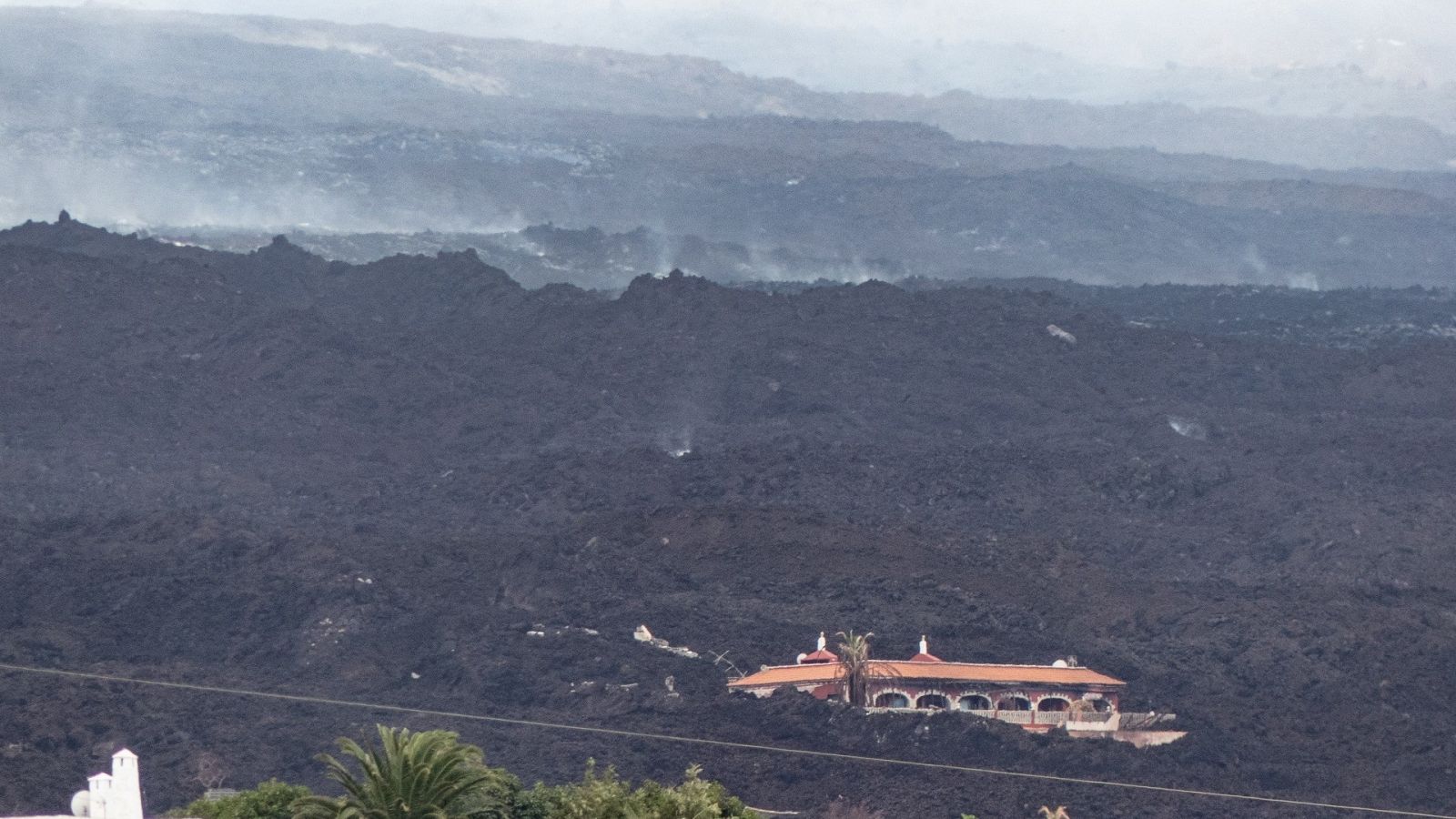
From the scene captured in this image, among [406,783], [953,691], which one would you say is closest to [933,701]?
[953,691]

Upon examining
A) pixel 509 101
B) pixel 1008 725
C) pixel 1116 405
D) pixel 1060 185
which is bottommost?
pixel 1008 725

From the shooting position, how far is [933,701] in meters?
52.3

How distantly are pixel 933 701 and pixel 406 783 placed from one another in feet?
90.8

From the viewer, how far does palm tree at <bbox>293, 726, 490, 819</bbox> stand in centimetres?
2545

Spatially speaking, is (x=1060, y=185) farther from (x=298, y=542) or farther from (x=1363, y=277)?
(x=298, y=542)

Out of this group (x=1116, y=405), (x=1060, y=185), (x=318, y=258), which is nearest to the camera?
(x=1116, y=405)

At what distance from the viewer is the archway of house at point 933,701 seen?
52125mm

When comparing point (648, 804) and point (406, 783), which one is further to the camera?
point (406, 783)

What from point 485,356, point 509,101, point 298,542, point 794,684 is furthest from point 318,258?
point 509,101

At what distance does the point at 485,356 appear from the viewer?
93.4 metres

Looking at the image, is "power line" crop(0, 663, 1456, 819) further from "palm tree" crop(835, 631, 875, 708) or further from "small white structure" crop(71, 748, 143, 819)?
"small white structure" crop(71, 748, 143, 819)

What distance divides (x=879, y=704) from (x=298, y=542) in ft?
57.9

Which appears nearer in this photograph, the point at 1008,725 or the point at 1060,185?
the point at 1008,725

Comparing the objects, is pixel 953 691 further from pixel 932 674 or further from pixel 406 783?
pixel 406 783
